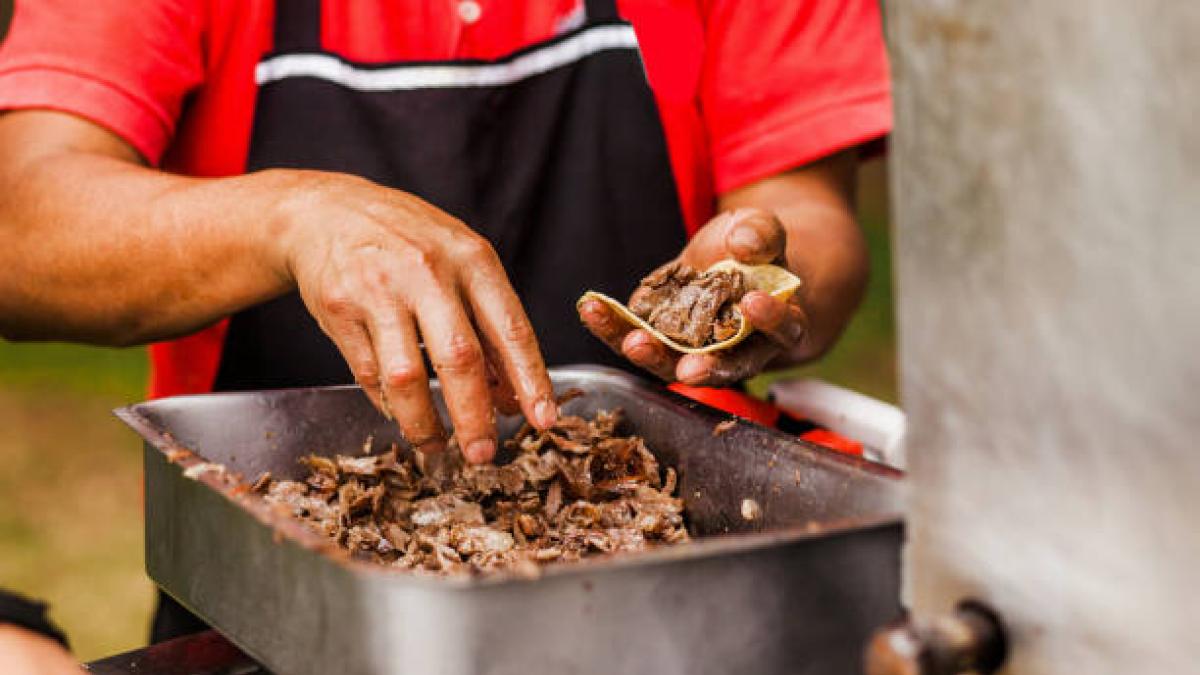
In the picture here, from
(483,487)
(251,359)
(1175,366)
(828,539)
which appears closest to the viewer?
(1175,366)

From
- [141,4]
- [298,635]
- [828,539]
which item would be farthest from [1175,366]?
[141,4]

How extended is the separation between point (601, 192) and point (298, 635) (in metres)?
1.28

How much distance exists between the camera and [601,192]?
2.22 meters

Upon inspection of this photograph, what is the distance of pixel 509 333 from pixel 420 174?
75cm

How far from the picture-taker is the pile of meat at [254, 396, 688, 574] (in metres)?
1.50

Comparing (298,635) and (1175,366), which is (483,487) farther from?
(1175,366)

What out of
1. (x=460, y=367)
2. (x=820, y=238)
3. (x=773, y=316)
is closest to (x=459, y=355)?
(x=460, y=367)

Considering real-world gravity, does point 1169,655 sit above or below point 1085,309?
below

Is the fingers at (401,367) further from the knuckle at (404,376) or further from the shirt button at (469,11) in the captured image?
the shirt button at (469,11)

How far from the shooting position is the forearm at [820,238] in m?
2.16

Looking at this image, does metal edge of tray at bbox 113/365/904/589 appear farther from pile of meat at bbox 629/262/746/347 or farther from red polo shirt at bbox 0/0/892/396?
red polo shirt at bbox 0/0/892/396

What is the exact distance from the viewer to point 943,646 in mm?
772

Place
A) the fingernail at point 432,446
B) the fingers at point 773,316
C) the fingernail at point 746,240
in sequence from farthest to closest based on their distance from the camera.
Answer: the fingernail at point 746,240, the fingers at point 773,316, the fingernail at point 432,446

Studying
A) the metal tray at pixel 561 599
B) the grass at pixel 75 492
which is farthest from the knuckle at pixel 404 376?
the grass at pixel 75 492
